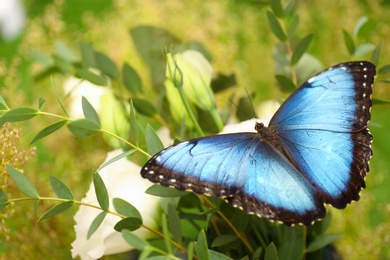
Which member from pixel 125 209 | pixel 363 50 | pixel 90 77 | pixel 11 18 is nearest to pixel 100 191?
pixel 125 209

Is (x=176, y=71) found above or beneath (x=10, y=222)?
above

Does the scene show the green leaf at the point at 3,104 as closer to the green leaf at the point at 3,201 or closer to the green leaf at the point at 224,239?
the green leaf at the point at 3,201

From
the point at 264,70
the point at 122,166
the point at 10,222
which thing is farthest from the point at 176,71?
the point at 264,70

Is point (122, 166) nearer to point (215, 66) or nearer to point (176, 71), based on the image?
point (176, 71)

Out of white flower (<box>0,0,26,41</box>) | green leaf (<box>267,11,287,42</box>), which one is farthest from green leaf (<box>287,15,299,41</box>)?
white flower (<box>0,0,26,41</box>)

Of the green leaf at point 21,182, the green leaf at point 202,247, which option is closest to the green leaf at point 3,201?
the green leaf at point 21,182

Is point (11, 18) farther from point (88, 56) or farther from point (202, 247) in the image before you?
point (202, 247)

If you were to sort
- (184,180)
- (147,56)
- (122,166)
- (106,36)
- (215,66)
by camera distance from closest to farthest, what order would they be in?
1. (184,180)
2. (122,166)
3. (147,56)
4. (215,66)
5. (106,36)
